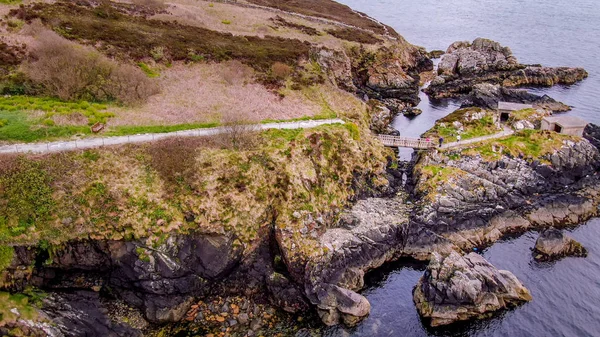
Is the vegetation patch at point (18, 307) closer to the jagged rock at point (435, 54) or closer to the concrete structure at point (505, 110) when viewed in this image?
the concrete structure at point (505, 110)

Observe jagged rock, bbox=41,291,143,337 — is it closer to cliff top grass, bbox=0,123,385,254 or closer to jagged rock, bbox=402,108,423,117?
cliff top grass, bbox=0,123,385,254

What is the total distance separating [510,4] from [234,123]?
632 feet

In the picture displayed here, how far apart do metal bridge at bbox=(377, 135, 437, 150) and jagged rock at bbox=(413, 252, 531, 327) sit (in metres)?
20.0

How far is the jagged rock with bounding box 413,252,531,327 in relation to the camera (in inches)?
1420

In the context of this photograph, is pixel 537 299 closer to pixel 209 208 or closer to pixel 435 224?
pixel 435 224

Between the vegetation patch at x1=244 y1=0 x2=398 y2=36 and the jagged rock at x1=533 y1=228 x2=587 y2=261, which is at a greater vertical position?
the vegetation patch at x1=244 y1=0 x2=398 y2=36

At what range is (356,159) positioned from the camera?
48781 mm

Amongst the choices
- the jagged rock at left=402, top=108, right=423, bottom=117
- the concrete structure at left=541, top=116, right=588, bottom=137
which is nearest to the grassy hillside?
the jagged rock at left=402, top=108, right=423, bottom=117

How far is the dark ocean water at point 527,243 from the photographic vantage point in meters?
35.7

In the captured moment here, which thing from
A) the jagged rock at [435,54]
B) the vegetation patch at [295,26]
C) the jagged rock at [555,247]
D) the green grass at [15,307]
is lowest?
the jagged rock at [555,247]

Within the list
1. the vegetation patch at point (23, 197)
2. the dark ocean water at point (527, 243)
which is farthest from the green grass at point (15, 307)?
the dark ocean water at point (527, 243)

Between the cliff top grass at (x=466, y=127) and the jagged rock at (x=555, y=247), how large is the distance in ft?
59.9

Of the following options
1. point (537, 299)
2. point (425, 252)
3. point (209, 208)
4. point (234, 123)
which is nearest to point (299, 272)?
point (209, 208)

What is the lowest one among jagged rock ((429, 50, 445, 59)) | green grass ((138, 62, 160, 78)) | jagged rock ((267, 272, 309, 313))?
jagged rock ((267, 272, 309, 313))
